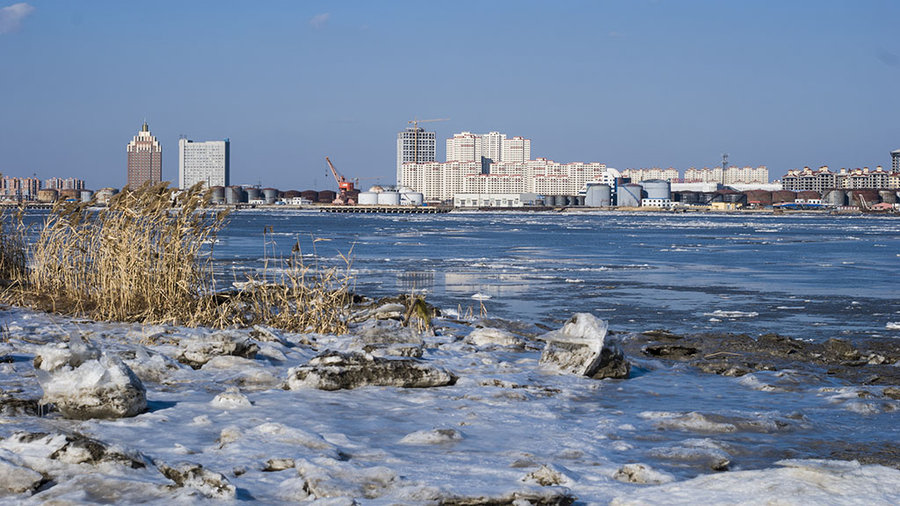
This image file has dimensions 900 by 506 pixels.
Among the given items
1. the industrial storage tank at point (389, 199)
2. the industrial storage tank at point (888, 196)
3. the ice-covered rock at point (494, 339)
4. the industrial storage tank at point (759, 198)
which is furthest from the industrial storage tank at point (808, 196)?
the ice-covered rock at point (494, 339)

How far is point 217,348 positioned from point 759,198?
199899 millimetres

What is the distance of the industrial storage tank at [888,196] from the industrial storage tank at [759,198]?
21.0 m

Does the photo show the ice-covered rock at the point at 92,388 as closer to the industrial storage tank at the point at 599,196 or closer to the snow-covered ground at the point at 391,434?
the snow-covered ground at the point at 391,434

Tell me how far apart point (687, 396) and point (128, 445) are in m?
3.38

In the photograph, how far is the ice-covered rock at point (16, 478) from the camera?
9.80 ft

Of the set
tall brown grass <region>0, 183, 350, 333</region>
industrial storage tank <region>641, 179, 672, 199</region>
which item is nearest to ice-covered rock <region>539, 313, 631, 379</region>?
tall brown grass <region>0, 183, 350, 333</region>

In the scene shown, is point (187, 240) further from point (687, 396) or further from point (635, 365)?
point (687, 396)

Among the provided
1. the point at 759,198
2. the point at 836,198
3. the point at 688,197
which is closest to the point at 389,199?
the point at 688,197

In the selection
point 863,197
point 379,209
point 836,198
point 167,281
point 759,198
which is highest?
point 759,198

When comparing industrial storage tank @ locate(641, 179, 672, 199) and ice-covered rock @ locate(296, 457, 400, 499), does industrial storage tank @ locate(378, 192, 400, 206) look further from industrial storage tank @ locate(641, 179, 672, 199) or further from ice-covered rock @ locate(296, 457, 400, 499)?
ice-covered rock @ locate(296, 457, 400, 499)

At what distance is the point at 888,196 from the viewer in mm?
182250

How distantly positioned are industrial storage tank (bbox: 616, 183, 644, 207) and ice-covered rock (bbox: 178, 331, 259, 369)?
176 metres

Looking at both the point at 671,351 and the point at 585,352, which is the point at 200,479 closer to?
the point at 585,352

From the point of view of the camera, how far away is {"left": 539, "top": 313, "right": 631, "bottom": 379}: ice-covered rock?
602 centimetres
